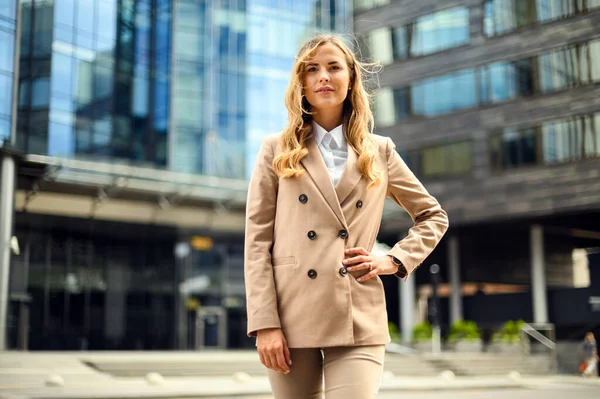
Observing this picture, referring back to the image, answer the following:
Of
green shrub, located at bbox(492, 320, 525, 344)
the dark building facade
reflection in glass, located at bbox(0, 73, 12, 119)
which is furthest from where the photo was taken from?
the dark building facade

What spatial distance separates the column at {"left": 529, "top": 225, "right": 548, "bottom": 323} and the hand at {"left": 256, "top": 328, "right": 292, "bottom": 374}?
33118 mm

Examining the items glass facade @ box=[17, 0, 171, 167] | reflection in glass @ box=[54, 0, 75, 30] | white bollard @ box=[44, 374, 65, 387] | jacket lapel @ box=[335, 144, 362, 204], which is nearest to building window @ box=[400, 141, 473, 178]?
glass facade @ box=[17, 0, 171, 167]

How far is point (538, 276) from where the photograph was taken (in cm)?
3425

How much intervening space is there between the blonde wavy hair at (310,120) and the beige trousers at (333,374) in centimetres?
60

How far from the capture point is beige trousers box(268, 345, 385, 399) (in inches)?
102

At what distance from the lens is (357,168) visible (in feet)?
9.38

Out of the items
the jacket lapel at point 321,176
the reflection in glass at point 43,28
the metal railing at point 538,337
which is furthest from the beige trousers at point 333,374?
the metal railing at point 538,337

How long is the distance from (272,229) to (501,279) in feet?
118

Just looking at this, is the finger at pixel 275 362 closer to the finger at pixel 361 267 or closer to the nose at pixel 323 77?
the finger at pixel 361 267

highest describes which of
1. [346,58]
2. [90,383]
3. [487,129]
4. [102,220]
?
[487,129]

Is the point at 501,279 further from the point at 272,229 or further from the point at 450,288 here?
the point at 272,229

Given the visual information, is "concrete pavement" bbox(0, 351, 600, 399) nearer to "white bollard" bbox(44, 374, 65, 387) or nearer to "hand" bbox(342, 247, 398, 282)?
"white bollard" bbox(44, 374, 65, 387)

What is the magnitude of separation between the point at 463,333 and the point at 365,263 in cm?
3110

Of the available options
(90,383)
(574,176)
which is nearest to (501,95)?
(574,176)
